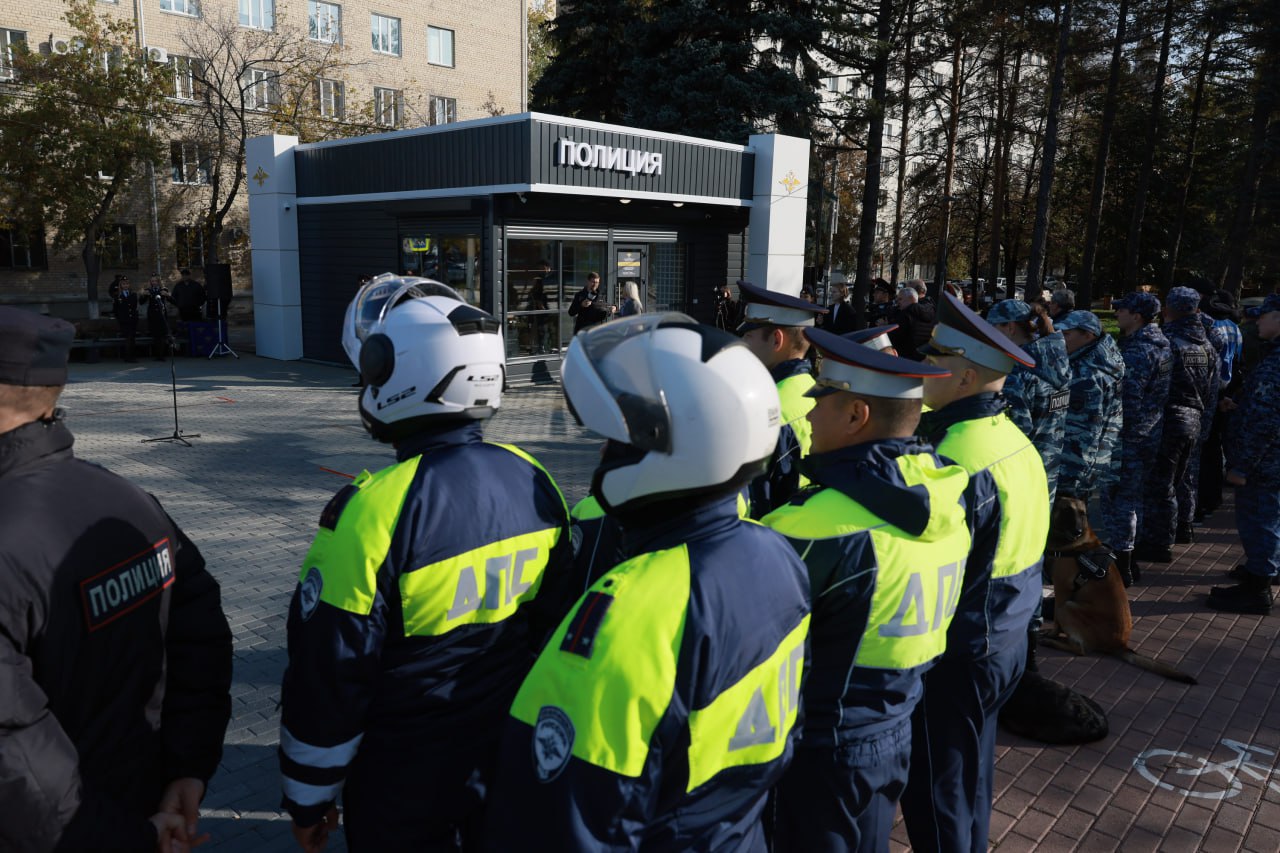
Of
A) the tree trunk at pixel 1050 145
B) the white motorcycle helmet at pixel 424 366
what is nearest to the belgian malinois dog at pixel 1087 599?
the white motorcycle helmet at pixel 424 366

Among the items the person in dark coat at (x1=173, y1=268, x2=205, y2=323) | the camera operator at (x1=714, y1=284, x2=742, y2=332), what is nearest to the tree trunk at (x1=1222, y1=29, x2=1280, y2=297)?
the camera operator at (x1=714, y1=284, x2=742, y2=332)

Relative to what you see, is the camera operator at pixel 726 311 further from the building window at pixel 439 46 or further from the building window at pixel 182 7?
the building window at pixel 439 46

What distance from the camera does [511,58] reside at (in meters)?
42.9

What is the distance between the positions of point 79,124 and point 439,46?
2017 cm

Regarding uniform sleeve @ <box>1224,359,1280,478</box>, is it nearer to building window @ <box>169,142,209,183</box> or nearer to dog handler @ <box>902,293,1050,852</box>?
dog handler @ <box>902,293,1050,852</box>

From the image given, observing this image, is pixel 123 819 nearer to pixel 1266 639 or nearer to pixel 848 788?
pixel 848 788

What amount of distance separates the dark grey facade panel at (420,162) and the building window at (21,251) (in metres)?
18.1

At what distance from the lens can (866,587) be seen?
229 centimetres

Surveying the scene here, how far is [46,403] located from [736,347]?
151 cm

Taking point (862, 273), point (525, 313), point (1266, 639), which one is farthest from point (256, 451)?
point (862, 273)

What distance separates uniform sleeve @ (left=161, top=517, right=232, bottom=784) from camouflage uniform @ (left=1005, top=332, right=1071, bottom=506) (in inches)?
182

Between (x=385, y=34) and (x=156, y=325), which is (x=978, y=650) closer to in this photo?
(x=156, y=325)

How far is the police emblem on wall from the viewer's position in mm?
1504

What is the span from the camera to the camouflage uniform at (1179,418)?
701cm
